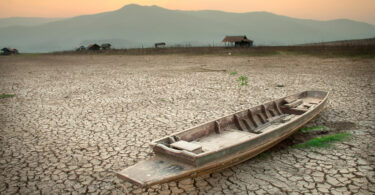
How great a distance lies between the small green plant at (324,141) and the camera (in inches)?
213

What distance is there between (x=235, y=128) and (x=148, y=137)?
2.14 metres

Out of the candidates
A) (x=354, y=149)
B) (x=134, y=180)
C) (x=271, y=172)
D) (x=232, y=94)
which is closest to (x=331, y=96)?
(x=232, y=94)

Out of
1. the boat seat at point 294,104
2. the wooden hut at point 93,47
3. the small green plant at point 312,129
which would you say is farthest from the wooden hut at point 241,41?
the small green plant at point 312,129

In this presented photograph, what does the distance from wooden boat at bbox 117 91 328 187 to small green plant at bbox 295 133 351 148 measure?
45 cm

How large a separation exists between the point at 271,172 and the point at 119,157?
9.84 feet

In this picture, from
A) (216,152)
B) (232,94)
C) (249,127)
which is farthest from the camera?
(232,94)

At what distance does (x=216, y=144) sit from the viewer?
483 cm

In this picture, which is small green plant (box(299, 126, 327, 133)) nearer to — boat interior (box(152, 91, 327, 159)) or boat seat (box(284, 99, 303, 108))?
boat interior (box(152, 91, 327, 159))

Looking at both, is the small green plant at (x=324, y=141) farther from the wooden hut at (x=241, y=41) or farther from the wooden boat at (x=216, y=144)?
the wooden hut at (x=241, y=41)

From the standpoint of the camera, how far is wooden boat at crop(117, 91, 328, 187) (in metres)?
3.49

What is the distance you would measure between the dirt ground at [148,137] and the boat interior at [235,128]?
0.55m

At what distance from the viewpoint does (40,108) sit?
9047 mm

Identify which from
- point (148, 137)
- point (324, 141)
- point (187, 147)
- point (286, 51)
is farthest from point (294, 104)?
point (286, 51)

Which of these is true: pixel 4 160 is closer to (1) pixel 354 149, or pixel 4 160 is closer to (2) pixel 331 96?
(1) pixel 354 149
